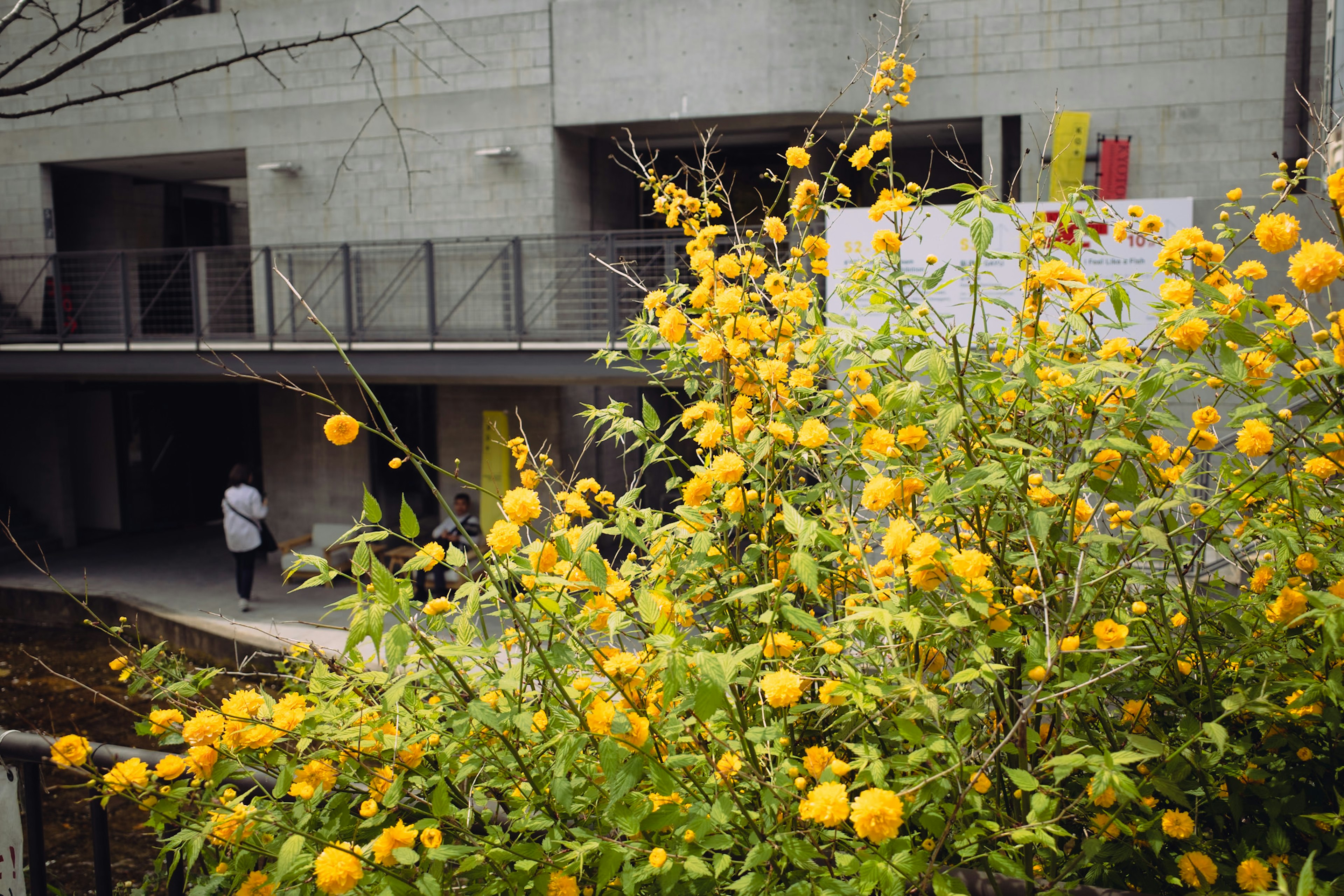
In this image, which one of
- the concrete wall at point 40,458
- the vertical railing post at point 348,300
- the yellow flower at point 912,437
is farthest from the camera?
the concrete wall at point 40,458

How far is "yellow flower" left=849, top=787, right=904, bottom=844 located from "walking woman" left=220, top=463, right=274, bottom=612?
951 centimetres

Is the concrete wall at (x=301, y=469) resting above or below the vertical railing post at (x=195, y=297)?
below

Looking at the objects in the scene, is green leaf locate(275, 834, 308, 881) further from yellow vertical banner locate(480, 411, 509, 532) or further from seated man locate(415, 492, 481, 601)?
yellow vertical banner locate(480, 411, 509, 532)

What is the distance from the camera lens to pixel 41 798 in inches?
76.7

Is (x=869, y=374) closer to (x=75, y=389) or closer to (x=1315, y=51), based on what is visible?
(x=1315, y=51)

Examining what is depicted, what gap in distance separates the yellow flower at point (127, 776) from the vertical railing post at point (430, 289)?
835cm

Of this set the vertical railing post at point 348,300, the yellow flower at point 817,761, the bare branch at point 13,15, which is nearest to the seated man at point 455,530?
the vertical railing post at point 348,300

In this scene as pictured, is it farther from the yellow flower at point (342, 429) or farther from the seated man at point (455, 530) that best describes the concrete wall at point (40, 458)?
the yellow flower at point (342, 429)

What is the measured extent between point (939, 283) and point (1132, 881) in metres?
1.12

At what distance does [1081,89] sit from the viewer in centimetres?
950

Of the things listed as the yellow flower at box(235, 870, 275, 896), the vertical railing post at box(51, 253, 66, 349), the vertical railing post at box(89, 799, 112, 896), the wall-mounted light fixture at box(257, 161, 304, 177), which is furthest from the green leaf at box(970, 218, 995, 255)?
the vertical railing post at box(51, 253, 66, 349)

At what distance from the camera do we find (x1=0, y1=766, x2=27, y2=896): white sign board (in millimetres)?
1978

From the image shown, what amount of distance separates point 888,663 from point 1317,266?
2.97 ft

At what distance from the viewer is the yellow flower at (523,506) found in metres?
1.50
